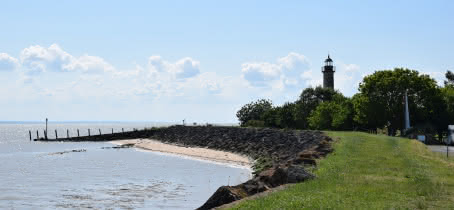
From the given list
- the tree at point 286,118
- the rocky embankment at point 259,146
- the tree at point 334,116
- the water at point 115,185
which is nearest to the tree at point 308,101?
the tree at point 286,118

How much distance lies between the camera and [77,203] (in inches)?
1073

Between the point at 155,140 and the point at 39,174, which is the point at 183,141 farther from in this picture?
the point at 39,174

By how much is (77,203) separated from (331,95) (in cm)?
8620

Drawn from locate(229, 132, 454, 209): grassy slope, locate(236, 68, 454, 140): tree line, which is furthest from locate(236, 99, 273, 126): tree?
locate(229, 132, 454, 209): grassy slope

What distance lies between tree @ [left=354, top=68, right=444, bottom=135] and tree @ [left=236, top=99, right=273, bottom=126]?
5563cm

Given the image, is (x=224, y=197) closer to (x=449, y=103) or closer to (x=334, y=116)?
(x=449, y=103)

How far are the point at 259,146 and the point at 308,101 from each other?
47.6 meters

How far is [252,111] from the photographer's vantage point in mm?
126562

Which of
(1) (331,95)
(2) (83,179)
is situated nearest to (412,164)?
(2) (83,179)

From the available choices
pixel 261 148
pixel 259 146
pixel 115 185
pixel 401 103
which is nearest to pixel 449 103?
pixel 401 103

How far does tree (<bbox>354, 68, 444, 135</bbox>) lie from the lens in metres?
66.6

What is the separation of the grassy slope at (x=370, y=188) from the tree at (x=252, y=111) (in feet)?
325

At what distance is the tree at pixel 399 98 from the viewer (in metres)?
66.6

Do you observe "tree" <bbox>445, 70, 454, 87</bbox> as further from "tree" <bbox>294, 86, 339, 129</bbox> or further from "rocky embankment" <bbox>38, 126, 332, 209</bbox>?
"rocky embankment" <bbox>38, 126, 332, 209</bbox>
